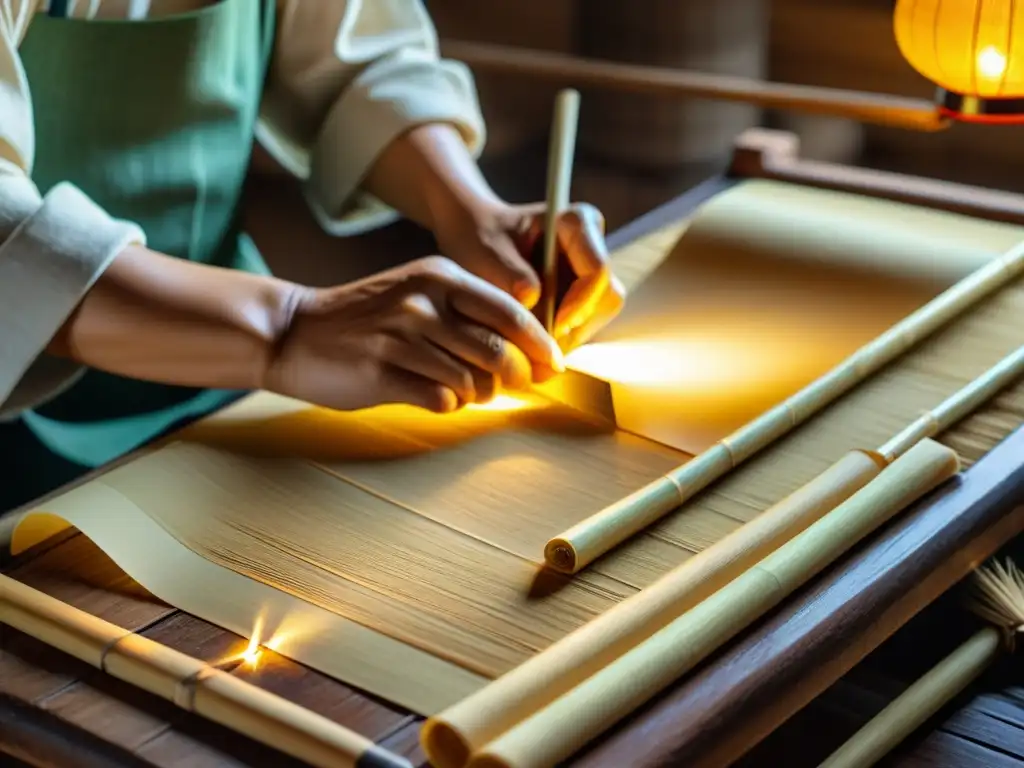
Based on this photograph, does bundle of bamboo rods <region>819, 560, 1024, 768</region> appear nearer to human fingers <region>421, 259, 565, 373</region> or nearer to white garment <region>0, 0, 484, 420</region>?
human fingers <region>421, 259, 565, 373</region>

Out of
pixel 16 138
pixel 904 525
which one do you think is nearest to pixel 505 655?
pixel 904 525

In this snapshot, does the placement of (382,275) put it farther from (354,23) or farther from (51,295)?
(354,23)

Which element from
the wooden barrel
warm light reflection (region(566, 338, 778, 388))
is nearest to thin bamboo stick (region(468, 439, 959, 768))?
warm light reflection (region(566, 338, 778, 388))

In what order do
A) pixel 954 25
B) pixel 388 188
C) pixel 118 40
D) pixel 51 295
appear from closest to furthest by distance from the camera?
pixel 51 295
pixel 954 25
pixel 118 40
pixel 388 188

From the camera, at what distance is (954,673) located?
3.83ft

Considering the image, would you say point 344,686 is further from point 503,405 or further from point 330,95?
point 330,95

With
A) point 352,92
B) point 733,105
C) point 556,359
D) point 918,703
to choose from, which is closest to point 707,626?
point 918,703

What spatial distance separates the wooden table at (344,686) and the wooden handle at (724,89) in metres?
0.77

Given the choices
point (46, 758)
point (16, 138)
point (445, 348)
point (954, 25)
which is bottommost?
point (46, 758)

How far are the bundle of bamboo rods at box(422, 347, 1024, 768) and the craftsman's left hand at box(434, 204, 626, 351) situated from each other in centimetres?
35

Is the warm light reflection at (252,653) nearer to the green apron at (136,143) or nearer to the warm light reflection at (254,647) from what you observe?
the warm light reflection at (254,647)

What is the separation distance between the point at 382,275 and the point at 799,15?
1968mm

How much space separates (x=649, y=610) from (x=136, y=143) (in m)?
0.90

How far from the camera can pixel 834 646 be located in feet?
3.15
